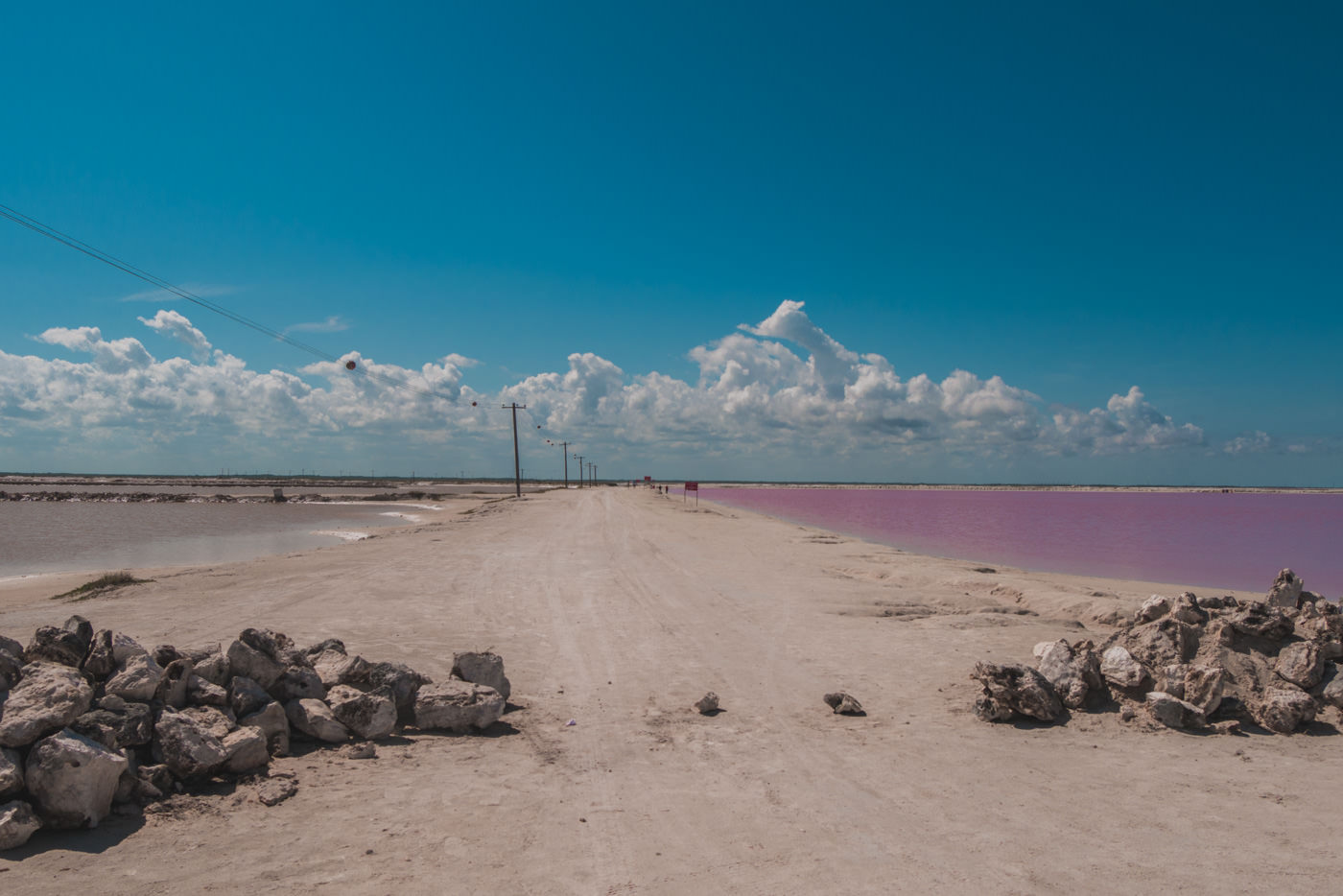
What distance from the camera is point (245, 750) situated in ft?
18.5

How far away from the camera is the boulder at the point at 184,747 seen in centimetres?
531

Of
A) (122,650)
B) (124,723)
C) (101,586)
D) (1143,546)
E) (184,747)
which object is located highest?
(122,650)

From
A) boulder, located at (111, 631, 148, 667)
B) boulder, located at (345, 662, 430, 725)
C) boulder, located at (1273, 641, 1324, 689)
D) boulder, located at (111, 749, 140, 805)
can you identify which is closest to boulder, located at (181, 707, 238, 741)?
boulder, located at (111, 749, 140, 805)

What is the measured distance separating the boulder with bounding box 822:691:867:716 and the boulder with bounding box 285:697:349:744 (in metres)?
5.08

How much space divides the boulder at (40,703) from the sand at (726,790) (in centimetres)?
70

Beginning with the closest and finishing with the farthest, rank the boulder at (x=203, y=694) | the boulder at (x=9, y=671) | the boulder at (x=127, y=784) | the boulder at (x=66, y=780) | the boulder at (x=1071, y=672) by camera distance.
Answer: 1. the boulder at (x=66, y=780)
2. the boulder at (x=127, y=784)
3. the boulder at (x=9, y=671)
4. the boulder at (x=203, y=694)
5. the boulder at (x=1071, y=672)

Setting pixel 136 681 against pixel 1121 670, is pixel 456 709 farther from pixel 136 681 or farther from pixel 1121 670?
pixel 1121 670

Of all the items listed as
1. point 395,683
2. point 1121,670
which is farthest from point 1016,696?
point 395,683

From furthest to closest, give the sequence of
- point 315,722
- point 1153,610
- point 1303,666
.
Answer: point 1153,610, point 1303,666, point 315,722

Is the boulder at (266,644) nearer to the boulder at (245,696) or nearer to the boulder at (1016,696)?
the boulder at (245,696)

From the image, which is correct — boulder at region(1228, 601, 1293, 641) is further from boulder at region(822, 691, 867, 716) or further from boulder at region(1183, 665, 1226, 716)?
boulder at region(822, 691, 867, 716)

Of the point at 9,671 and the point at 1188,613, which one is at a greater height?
the point at 9,671

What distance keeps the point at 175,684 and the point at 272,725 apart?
854 millimetres

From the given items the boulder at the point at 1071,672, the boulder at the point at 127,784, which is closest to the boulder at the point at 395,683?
the boulder at the point at 127,784
